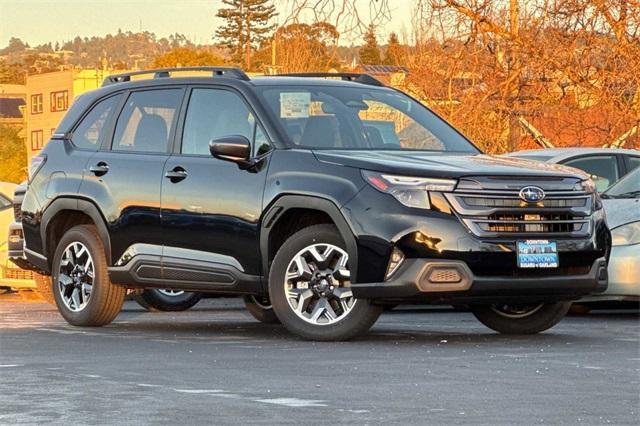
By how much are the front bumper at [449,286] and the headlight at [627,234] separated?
9.61 feet

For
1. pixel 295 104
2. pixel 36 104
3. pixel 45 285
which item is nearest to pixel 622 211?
pixel 295 104

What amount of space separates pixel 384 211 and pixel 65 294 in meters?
3.41

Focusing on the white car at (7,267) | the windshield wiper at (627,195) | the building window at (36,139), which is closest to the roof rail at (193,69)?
the windshield wiper at (627,195)

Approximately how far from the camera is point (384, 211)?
39.1ft

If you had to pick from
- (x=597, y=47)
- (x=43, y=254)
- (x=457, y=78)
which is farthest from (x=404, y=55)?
(x=43, y=254)

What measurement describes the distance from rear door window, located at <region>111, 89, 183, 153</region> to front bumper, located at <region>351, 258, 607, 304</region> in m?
2.51

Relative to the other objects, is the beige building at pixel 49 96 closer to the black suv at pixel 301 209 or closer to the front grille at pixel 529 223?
the black suv at pixel 301 209

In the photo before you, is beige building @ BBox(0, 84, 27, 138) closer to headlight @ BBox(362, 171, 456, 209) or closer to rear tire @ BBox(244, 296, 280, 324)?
rear tire @ BBox(244, 296, 280, 324)

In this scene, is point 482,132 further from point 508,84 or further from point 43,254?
point 43,254

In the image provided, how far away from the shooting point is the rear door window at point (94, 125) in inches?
568

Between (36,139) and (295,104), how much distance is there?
126 meters

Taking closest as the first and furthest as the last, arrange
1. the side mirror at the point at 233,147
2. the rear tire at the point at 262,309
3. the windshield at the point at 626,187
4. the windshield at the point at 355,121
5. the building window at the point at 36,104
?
the side mirror at the point at 233,147 → the windshield at the point at 355,121 → the rear tire at the point at 262,309 → the windshield at the point at 626,187 → the building window at the point at 36,104

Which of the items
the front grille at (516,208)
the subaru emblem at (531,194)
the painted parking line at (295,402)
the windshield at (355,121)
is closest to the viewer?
the painted parking line at (295,402)

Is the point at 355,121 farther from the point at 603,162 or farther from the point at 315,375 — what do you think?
the point at 603,162
